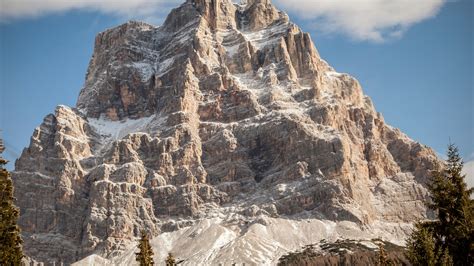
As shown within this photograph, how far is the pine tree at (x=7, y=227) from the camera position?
58.2 metres

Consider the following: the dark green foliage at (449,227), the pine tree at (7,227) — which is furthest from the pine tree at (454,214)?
the pine tree at (7,227)

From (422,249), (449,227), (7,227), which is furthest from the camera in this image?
(7,227)

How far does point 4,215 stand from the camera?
5897cm

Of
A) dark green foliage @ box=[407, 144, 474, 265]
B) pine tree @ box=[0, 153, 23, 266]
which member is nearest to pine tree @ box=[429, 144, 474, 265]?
dark green foliage @ box=[407, 144, 474, 265]

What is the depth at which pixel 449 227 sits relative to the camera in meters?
52.2

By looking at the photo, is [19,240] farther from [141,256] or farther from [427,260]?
[427,260]

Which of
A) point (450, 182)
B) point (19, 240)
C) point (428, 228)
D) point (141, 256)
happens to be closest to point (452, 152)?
point (450, 182)

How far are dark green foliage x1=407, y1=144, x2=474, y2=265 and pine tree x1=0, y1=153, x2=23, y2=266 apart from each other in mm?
30895

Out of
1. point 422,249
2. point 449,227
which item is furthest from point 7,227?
point 449,227

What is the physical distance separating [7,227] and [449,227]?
1345 inches

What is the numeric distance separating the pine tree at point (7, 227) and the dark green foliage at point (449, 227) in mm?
30895

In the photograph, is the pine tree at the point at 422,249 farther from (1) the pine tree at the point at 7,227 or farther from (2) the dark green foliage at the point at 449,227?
(1) the pine tree at the point at 7,227

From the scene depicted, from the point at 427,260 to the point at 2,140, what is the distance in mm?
35845

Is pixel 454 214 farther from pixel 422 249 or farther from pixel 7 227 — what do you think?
pixel 7 227
